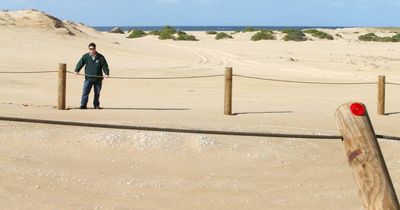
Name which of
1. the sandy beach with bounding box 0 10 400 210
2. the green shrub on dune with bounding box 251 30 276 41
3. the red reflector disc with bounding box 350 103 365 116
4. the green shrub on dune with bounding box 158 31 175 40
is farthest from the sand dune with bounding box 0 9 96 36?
the red reflector disc with bounding box 350 103 365 116

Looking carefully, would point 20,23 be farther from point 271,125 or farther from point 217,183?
point 217,183

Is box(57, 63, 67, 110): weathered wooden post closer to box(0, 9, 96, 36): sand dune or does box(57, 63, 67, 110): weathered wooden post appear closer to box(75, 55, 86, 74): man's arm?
box(75, 55, 86, 74): man's arm

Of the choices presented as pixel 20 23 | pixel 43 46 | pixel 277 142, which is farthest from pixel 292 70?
pixel 277 142

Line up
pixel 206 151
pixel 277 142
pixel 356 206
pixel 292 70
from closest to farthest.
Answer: pixel 356 206
pixel 206 151
pixel 277 142
pixel 292 70

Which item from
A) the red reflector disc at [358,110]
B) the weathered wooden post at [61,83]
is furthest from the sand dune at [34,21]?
the red reflector disc at [358,110]

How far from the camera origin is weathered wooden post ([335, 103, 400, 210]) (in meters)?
3.95

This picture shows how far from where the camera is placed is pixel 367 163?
396 cm

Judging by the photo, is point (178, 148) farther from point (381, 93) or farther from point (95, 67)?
point (381, 93)

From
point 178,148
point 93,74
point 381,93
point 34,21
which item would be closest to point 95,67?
point 93,74

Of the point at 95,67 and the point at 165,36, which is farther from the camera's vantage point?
the point at 165,36

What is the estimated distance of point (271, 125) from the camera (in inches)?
491

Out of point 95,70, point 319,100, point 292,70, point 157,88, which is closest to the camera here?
point 95,70

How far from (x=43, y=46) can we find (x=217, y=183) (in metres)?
21.1

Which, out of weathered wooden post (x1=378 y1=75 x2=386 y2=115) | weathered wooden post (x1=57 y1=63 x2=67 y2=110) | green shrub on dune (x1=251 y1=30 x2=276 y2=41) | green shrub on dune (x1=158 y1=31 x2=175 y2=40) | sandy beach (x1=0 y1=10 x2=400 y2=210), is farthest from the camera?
green shrub on dune (x1=158 y1=31 x2=175 y2=40)
